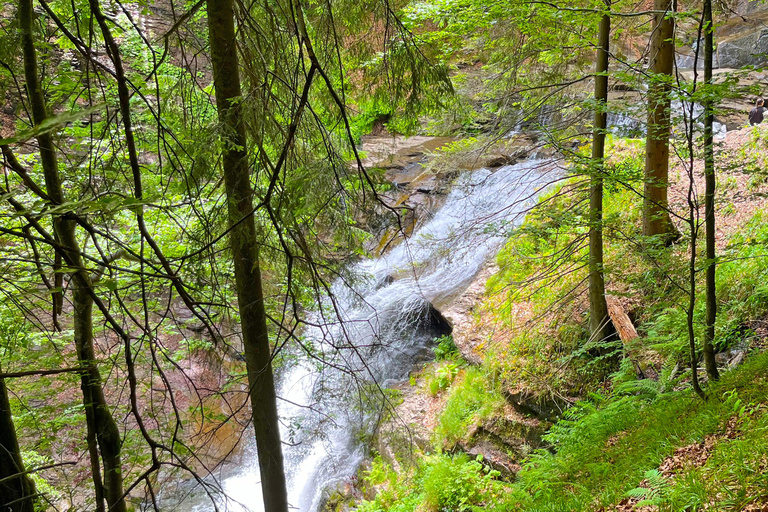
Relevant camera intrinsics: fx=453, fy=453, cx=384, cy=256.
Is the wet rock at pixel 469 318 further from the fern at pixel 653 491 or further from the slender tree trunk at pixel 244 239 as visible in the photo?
the slender tree trunk at pixel 244 239

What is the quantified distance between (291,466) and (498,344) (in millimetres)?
4241

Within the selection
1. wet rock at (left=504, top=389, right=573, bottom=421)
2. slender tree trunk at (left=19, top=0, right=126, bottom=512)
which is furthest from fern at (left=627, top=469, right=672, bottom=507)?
slender tree trunk at (left=19, top=0, right=126, bottom=512)

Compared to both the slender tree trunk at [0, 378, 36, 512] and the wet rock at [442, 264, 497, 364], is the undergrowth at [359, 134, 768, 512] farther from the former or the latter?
the slender tree trunk at [0, 378, 36, 512]

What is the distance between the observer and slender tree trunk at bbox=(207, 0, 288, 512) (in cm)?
287

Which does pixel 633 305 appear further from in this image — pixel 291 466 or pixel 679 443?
pixel 291 466

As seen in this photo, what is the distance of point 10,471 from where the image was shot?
2082 millimetres

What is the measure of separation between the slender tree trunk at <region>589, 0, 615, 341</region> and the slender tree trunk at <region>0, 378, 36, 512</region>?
4.19 meters

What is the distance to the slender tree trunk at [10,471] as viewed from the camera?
2.03 m

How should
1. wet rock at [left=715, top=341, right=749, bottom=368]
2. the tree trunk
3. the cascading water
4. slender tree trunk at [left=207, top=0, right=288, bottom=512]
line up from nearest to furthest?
the tree trunk → slender tree trunk at [left=207, top=0, right=288, bottom=512] → wet rock at [left=715, top=341, right=749, bottom=368] → the cascading water

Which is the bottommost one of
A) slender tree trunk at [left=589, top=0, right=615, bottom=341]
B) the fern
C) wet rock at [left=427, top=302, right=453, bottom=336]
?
wet rock at [left=427, top=302, right=453, bottom=336]

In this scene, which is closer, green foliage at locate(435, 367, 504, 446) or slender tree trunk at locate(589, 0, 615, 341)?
slender tree trunk at locate(589, 0, 615, 341)

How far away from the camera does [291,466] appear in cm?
798

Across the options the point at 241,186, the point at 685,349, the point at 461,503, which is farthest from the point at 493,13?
the point at 461,503

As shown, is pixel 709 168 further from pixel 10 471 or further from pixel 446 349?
pixel 446 349
